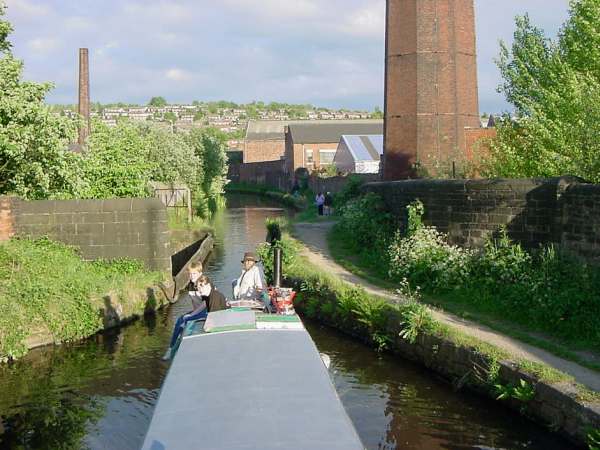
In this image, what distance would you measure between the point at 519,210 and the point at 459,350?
4326 millimetres

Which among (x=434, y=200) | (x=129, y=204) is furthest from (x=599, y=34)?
(x=129, y=204)

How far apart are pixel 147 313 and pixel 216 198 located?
3669 centimetres

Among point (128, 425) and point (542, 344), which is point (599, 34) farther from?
point (128, 425)

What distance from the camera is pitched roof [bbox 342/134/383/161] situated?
57625 millimetres

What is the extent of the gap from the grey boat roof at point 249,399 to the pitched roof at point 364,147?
50.7 metres

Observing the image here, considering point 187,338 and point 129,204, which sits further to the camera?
point 129,204

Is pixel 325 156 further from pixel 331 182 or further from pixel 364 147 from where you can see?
pixel 331 182

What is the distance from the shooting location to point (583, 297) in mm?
11328

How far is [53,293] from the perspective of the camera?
14.1 metres

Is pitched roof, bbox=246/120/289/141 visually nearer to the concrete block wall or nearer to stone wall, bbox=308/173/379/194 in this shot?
stone wall, bbox=308/173/379/194

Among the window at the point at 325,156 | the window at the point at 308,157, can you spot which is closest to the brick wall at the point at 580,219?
the window at the point at 308,157

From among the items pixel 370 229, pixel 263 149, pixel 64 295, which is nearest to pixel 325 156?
pixel 263 149

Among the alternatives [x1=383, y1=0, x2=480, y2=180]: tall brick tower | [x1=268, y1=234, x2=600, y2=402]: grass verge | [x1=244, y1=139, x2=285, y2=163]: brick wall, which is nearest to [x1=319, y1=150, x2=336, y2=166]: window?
[x1=244, y1=139, x2=285, y2=163]: brick wall

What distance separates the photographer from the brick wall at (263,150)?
102 metres
